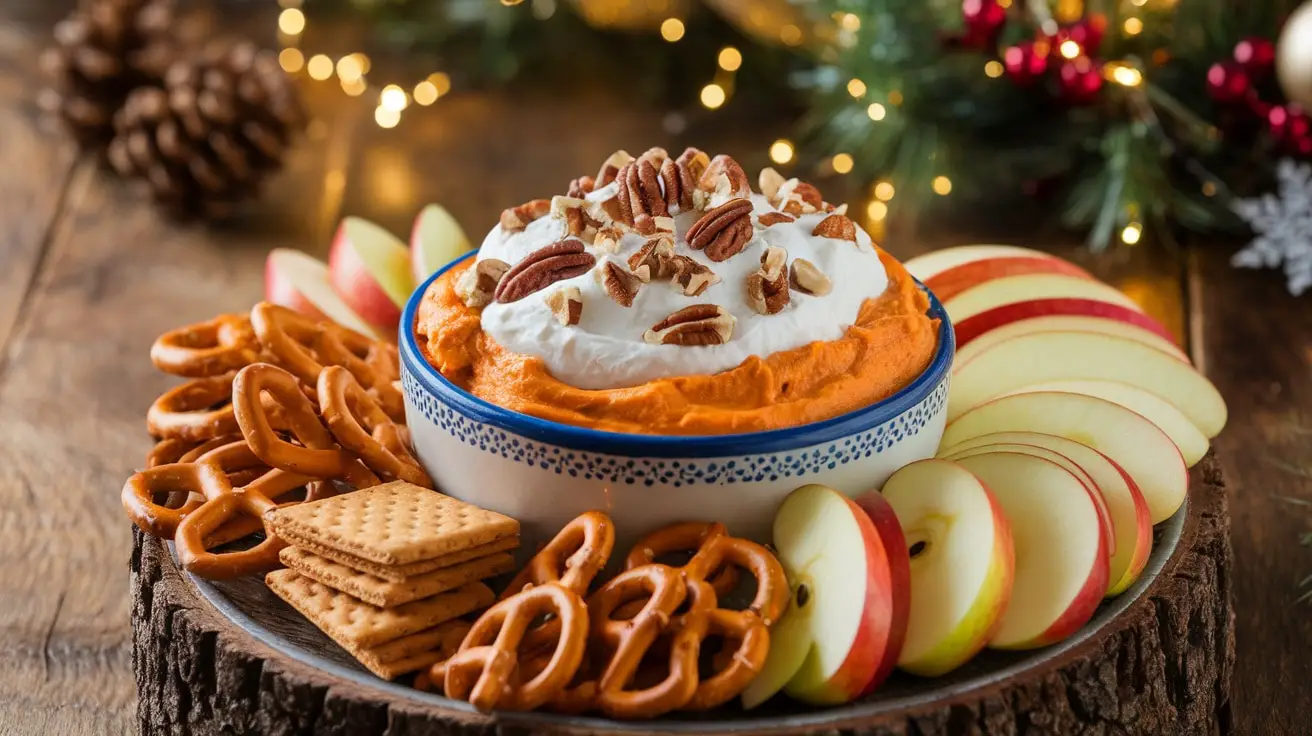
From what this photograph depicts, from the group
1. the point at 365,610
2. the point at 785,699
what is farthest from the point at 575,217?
the point at 785,699

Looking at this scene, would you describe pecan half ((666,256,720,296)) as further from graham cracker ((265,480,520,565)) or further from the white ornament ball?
the white ornament ball

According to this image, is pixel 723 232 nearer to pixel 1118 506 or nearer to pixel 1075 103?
pixel 1118 506

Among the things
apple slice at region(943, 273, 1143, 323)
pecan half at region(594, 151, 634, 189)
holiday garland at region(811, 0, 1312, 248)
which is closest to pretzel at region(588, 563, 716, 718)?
pecan half at region(594, 151, 634, 189)

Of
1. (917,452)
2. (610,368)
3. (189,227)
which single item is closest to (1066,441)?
(917,452)

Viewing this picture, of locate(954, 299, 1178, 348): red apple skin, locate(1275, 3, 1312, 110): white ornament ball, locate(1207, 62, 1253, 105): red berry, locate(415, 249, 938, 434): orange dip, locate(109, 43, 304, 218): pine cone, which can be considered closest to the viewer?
locate(415, 249, 938, 434): orange dip

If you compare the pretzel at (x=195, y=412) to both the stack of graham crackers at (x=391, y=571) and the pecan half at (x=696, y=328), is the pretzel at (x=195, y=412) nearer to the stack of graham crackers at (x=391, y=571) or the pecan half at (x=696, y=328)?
the stack of graham crackers at (x=391, y=571)

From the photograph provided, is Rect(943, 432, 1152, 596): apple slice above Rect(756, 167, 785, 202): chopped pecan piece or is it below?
below
